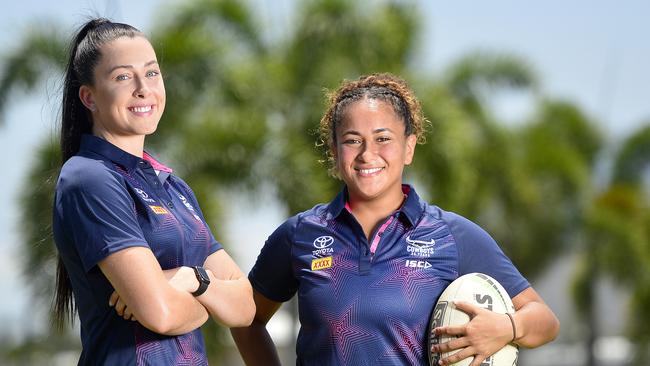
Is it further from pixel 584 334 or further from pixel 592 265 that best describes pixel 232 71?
pixel 584 334

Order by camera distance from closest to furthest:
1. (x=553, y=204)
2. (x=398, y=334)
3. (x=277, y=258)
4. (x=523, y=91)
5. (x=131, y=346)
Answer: (x=131, y=346), (x=398, y=334), (x=277, y=258), (x=523, y=91), (x=553, y=204)

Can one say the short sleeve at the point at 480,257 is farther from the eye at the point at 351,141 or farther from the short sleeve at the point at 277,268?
the short sleeve at the point at 277,268

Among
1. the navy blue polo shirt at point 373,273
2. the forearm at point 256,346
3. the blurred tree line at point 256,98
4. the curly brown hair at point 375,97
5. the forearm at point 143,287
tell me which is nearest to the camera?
the forearm at point 143,287

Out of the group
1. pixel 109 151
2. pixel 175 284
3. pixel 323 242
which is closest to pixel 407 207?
pixel 323 242

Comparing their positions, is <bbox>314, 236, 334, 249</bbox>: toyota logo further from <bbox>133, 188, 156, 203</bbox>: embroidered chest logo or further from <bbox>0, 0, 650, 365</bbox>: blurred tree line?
<bbox>0, 0, 650, 365</bbox>: blurred tree line

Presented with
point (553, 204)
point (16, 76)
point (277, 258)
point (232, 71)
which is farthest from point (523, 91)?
point (277, 258)

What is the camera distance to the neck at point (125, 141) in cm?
423

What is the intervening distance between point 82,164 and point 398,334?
4.60 ft

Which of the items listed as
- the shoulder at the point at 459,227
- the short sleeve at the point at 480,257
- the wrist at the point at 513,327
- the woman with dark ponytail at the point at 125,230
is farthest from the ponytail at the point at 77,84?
the wrist at the point at 513,327

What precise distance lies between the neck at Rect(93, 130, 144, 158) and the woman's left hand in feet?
4.50

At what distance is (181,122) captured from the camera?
16.0 metres

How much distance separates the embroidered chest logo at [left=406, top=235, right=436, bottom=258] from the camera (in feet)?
15.2

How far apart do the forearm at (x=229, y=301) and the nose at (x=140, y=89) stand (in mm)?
719

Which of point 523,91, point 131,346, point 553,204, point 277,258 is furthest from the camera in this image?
point 553,204
